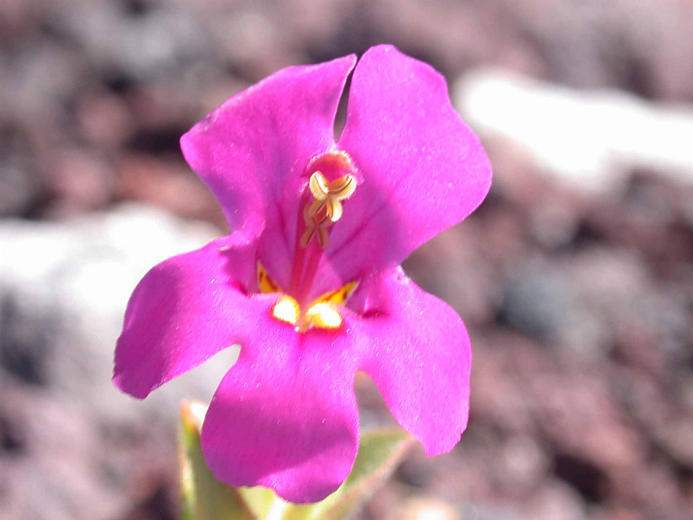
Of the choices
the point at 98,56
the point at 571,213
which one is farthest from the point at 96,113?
the point at 571,213

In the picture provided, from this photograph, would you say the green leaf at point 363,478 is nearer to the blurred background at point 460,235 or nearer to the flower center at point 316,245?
the flower center at point 316,245

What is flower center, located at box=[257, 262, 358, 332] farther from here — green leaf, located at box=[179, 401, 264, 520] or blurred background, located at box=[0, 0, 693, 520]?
blurred background, located at box=[0, 0, 693, 520]

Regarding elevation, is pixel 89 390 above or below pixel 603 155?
above

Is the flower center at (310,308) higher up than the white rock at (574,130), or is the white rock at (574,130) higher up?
the flower center at (310,308)

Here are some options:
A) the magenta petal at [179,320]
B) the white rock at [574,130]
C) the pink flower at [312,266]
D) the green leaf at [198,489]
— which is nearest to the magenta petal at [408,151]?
the pink flower at [312,266]

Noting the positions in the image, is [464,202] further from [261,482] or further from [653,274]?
[653,274]

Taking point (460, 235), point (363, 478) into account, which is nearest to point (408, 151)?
point (363, 478)
